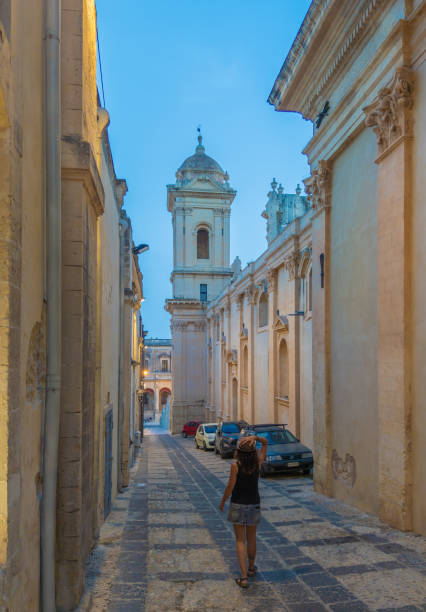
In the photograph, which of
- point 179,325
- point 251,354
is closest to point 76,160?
point 251,354

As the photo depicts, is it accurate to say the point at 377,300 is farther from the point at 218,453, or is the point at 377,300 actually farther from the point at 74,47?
the point at 218,453

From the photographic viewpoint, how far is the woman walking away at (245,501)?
511 cm

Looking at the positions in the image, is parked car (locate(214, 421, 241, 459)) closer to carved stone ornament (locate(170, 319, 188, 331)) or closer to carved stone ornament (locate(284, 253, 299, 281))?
carved stone ornament (locate(284, 253, 299, 281))

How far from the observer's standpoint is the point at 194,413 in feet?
141

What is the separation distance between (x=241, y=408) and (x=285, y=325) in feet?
35.6

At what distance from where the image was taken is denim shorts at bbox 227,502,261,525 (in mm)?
5114

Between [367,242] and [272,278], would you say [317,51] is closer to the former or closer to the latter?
[367,242]

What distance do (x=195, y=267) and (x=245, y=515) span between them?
3927cm

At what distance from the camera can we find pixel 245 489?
205 inches

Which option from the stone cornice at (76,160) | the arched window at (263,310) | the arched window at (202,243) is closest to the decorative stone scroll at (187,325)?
the arched window at (202,243)

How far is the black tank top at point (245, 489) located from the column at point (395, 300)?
279cm

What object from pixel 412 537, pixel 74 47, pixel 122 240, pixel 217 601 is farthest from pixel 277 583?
pixel 122 240

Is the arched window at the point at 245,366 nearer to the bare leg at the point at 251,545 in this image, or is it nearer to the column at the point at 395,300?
the column at the point at 395,300

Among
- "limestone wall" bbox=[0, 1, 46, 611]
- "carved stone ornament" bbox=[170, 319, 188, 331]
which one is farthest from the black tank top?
"carved stone ornament" bbox=[170, 319, 188, 331]
